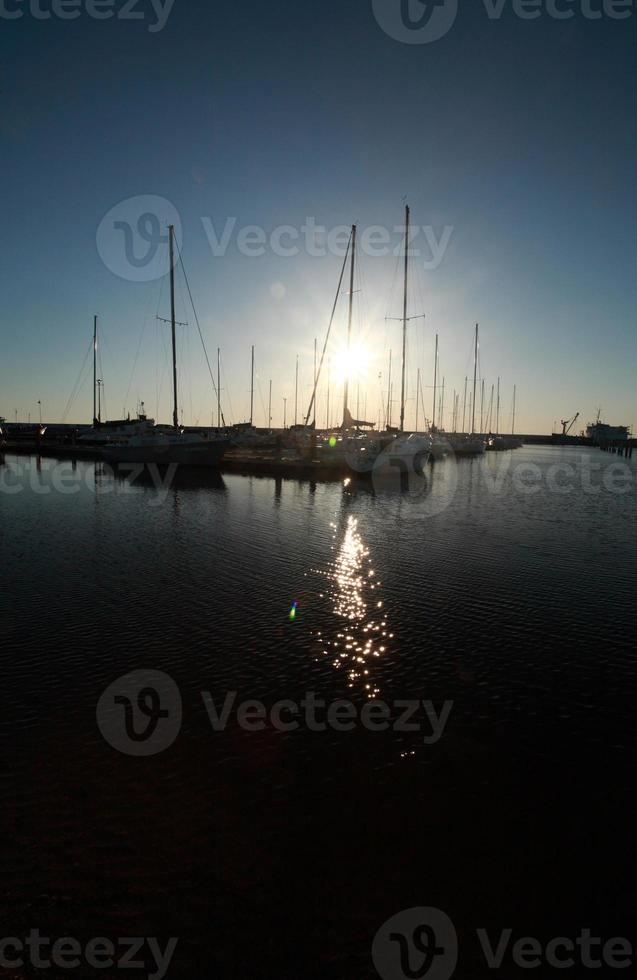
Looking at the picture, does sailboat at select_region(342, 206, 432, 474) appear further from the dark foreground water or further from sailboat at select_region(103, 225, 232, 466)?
the dark foreground water

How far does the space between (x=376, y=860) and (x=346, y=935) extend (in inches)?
36.0

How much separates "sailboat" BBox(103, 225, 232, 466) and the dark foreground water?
33582 millimetres

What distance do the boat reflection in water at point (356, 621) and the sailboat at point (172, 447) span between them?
33.5 metres

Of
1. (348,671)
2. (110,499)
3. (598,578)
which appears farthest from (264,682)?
(110,499)

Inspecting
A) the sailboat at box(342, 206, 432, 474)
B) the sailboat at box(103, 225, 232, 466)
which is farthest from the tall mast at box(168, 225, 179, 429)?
the sailboat at box(342, 206, 432, 474)

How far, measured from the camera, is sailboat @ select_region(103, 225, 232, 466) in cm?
5038

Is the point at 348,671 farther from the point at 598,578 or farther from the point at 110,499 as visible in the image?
the point at 110,499

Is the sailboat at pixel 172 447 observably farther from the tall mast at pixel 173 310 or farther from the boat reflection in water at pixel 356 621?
the boat reflection in water at pixel 356 621

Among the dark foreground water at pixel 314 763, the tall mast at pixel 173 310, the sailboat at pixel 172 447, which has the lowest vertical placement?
the dark foreground water at pixel 314 763

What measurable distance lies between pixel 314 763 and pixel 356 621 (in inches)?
222

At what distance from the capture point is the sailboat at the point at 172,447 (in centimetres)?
5038

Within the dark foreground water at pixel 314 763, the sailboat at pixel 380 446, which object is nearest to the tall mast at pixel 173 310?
the sailboat at pixel 380 446

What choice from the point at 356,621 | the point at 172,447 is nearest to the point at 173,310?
the point at 172,447

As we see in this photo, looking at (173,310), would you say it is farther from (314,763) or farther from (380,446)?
(314,763)
